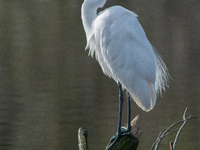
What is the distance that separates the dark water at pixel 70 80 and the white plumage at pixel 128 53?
4.78 ft

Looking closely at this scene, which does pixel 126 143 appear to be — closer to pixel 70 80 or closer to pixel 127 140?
pixel 127 140

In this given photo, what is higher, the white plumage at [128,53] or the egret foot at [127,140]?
the white plumage at [128,53]

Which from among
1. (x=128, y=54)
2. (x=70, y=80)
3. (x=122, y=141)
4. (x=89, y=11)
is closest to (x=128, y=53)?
(x=128, y=54)

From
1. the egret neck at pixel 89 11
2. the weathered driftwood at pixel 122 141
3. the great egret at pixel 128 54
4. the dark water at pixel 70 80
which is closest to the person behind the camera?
the weathered driftwood at pixel 122 141

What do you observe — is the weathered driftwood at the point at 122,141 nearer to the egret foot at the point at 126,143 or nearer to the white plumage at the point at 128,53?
the egret foot at the point at 126,143

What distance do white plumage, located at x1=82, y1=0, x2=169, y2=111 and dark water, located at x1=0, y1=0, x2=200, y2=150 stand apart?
146 centimetres

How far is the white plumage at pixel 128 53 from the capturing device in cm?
278

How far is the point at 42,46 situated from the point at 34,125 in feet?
9.55

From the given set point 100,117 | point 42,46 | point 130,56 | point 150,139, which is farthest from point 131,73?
point 42,46

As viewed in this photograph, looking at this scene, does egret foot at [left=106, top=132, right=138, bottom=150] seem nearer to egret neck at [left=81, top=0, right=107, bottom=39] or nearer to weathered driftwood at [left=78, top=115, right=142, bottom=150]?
weathered driftwood at [left=78, top=115, right=142, bottom=150]

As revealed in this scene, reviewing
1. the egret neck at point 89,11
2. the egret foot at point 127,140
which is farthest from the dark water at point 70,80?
the egret neck at point 89,11

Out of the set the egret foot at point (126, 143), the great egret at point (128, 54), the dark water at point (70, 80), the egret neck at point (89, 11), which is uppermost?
the egret neck at point (89, 11)

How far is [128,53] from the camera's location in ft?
9.27

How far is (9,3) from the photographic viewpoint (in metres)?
9.56
